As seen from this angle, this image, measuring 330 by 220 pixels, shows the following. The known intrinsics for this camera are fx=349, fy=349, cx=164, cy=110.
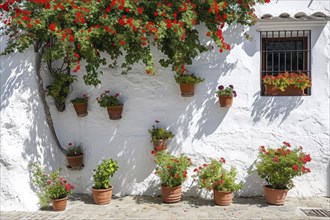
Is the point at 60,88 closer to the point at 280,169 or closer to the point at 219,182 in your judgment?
the point at 219,182

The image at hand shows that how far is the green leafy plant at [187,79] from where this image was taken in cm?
639

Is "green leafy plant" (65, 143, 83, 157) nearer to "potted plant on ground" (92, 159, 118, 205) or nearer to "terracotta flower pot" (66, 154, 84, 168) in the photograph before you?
"terracotta flower pot" (66, 154, 84, 168)

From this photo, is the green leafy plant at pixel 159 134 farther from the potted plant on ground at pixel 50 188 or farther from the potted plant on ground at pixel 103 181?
the potted plant on ground at pixel 50 188

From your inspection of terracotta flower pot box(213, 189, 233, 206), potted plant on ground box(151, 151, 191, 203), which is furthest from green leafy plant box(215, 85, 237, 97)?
terracotta flower pot box(213, 189, 233, 206)

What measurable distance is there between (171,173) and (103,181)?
1247 mm

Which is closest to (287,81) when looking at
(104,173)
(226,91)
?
(226,91)

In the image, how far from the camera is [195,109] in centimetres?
672

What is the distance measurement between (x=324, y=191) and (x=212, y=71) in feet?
10.2

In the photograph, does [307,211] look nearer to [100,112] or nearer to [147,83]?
[147,83]

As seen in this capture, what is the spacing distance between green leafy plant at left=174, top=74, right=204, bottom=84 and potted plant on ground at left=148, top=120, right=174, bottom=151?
98cm

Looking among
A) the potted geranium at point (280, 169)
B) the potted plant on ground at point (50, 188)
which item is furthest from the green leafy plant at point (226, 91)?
the potted plant on ground at point (50, 188)

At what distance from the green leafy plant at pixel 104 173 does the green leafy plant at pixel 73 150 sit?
645 mm

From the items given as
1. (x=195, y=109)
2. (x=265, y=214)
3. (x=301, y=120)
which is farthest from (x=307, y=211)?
(x=195, y=109)

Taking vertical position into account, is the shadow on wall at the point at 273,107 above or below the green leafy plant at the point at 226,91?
below
